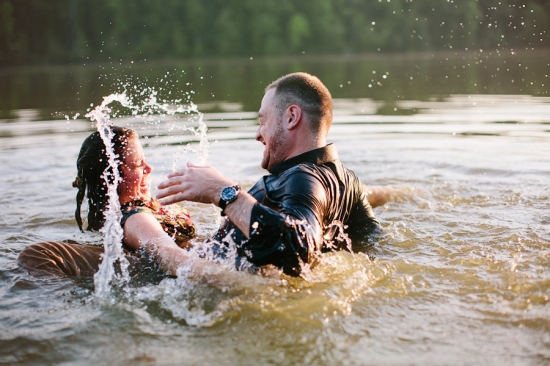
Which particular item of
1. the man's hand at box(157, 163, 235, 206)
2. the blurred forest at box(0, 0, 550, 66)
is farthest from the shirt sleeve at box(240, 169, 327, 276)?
the blurred forest at box(0, 0, 550, 66)

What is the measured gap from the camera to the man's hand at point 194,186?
11.6 ft

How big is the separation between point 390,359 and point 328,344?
0.33 meters

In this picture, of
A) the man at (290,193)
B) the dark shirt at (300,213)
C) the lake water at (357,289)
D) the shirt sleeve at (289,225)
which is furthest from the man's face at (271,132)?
the lake water at (357,289)

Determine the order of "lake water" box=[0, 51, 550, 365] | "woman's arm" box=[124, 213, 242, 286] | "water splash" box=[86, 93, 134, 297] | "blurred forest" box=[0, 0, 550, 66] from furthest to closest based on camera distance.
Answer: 1. "blurred forest" box=[0, 0, 550, 66]
2. "water splash" box=[86, 93, 134, 297]
3. "woman's arm" box=[124, 213, 242, 286]
4. "lake water" box=[0, 51, 550, 365]

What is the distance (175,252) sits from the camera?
4.18m

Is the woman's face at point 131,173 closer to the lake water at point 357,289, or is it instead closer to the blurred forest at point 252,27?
the lake water at point 357,289

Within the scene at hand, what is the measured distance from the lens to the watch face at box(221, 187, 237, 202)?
3.46 metres

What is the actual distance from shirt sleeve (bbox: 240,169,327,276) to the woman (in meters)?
0.77

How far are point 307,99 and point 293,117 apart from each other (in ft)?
0.54

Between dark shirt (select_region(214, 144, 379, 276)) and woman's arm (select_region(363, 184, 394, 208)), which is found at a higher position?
dark shirt (select_region(214, 144, 379, 276))

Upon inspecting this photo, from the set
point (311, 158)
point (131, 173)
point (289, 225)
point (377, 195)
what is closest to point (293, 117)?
point (311, 158)

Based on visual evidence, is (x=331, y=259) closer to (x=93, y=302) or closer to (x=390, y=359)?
(x=390, y=359)

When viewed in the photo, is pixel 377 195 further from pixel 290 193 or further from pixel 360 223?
pixel 290 193

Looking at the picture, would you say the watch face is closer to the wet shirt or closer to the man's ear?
the man's ear
